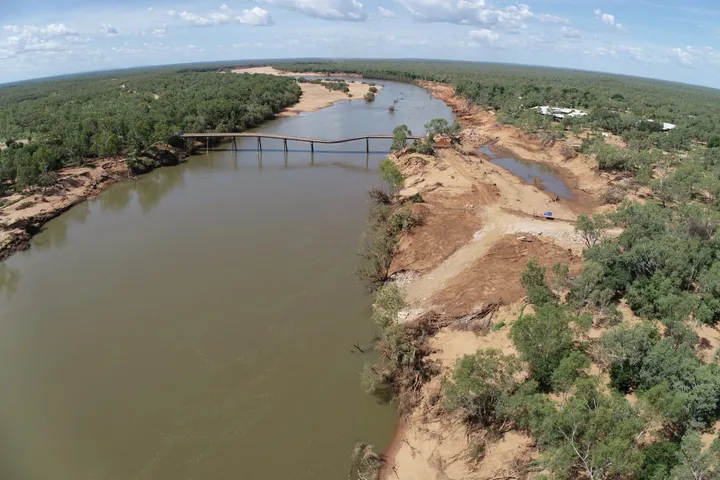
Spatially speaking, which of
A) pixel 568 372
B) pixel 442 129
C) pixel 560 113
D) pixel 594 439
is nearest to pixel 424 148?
pixel 442 129

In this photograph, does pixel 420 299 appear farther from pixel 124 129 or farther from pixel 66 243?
pixel 124 129

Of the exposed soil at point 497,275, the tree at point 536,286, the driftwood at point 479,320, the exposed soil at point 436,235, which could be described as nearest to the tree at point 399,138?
the exposed soil at point 436,235

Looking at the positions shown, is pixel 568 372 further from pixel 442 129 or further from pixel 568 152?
pixel 442 129

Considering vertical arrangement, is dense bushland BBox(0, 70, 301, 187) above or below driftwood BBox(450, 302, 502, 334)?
above

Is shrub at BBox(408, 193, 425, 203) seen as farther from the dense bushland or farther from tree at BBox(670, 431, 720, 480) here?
the dense bushland

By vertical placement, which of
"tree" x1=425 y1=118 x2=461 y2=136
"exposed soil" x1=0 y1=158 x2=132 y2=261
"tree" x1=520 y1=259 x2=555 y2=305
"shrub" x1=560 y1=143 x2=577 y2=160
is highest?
"tree" x1=425 y1=118 x2=461 y2=136

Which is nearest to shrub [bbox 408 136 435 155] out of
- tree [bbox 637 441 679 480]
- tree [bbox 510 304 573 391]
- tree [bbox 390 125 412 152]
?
tree [bbox 390 125 412 152]

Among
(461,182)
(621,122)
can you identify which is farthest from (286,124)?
(621,122)
